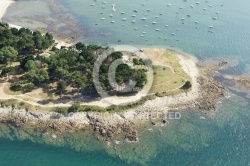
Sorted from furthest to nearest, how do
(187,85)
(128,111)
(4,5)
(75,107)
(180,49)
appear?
(4,5) → (180,49) → (187,85) → (128,111) → (75,107)

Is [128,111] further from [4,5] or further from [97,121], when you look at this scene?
[4,5]

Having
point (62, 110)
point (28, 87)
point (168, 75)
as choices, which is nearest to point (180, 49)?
point (168, 75)

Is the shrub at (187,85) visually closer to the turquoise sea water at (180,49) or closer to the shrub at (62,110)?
the turquoise sea water at (180,49)

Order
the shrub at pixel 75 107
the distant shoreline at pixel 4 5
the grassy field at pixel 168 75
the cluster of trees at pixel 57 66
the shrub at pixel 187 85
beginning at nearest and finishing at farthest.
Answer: the shrub at pixel 75 107 → the cluster of trees at pixel 57 66 → the grassy field at pixel 168 75 → the shrub at pixel 187 85 → the distant shoreline at pixel 4 5

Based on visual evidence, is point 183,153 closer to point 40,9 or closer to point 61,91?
point 61,91

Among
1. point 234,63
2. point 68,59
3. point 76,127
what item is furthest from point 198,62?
point 76,127

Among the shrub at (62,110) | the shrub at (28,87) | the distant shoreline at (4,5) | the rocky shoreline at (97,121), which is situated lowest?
the rocky shoreline at (97,121)

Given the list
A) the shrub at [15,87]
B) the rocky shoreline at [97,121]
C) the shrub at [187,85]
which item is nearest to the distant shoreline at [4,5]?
the shrub at [15,87]
